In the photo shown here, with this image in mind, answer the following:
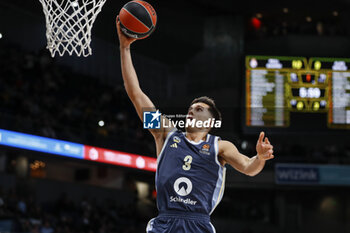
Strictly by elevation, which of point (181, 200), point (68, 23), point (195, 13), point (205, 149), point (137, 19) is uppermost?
point (195, 13)

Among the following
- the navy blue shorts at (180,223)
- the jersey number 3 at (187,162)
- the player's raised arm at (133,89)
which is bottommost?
the navy blue shorts at (180,223)

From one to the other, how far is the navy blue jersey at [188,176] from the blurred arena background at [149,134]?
7698 millimetres

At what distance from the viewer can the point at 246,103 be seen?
1210 centimetres

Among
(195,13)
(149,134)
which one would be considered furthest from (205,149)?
(195,13)

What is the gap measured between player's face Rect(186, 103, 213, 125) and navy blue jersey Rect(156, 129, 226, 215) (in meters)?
0.16

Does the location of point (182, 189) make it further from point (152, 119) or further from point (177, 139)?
point (152, 119)

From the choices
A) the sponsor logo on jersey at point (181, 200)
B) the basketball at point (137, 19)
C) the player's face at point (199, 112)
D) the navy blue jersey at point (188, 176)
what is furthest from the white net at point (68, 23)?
the sponsor logo on jersey at point (181, 200)

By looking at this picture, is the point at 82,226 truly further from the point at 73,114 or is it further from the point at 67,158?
the point at 73,114

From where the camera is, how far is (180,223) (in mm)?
3750

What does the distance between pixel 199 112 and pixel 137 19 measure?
0.98 m

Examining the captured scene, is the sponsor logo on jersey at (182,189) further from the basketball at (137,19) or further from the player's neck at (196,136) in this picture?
the basketball at (137,19)

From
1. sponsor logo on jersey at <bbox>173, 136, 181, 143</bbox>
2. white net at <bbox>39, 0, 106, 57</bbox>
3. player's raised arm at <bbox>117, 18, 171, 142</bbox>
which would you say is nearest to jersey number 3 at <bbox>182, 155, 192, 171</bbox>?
sponsor logo on jersey at <bbox>173, 136, 181, 143</bbox>

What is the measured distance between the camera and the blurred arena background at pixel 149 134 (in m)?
13.8

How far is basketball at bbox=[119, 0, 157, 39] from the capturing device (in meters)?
4.36
